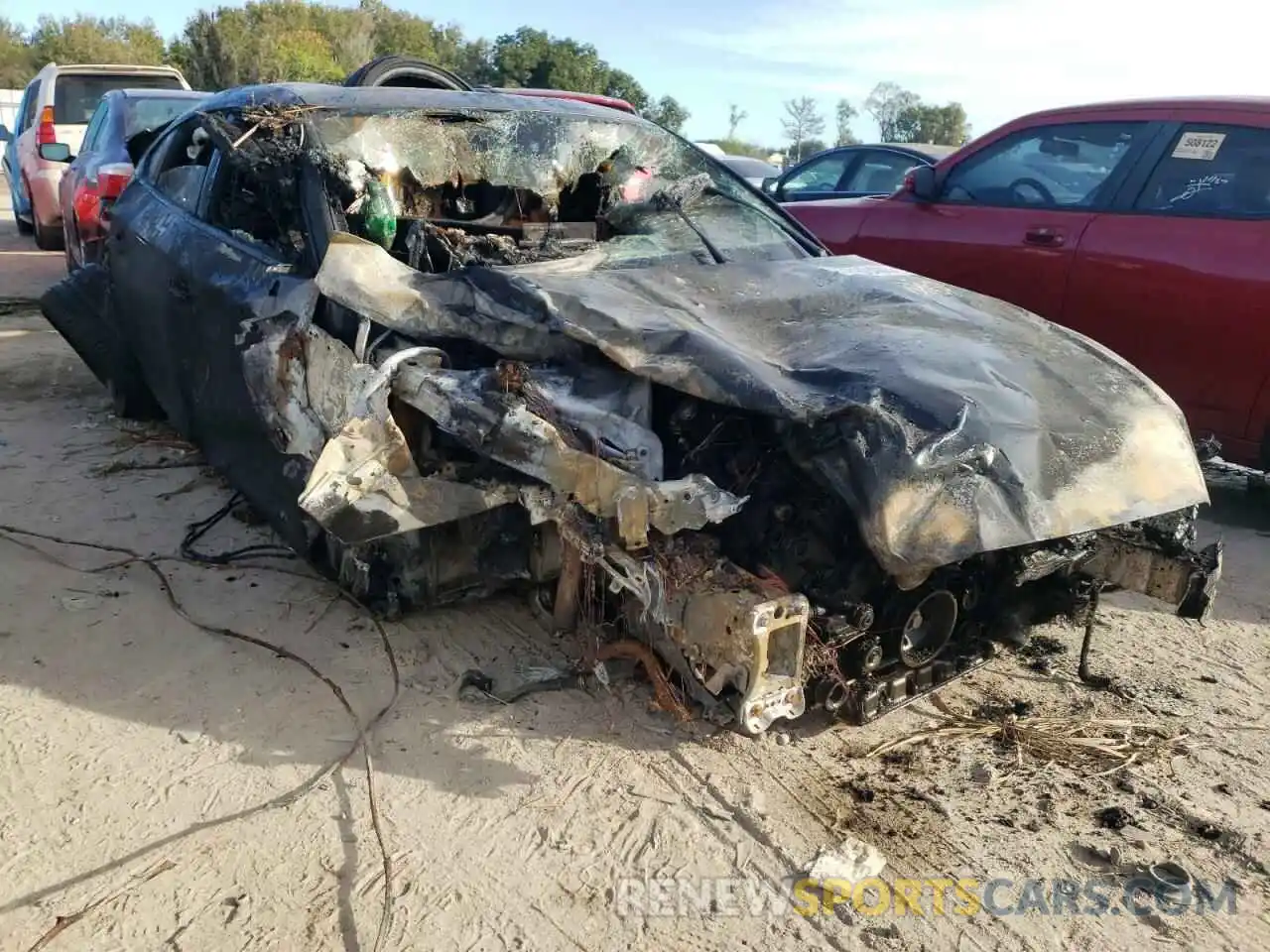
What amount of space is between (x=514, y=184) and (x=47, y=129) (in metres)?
8.74

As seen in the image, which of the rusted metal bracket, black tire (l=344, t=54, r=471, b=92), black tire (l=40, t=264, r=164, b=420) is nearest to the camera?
the rusted metal bracket

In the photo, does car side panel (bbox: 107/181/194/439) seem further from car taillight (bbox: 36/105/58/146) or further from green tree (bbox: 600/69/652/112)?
green tree (bbox: 600/69/652/112)

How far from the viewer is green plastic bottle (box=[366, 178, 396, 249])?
353 cm

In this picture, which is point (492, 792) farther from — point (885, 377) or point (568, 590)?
point (885, 377)

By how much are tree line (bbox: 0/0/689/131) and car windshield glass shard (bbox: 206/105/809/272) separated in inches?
951

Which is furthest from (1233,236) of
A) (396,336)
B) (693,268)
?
(396,336)

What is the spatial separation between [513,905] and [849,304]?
2.08 meters

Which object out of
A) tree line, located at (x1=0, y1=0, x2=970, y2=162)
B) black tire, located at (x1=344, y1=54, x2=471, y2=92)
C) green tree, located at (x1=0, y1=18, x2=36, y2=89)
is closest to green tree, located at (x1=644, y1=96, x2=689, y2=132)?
tree line, located at (x1=0, y1=0, x2=970, y2=162)

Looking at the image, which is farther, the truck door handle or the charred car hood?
the truck door handle

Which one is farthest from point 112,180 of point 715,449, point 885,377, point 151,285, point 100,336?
point 885,377

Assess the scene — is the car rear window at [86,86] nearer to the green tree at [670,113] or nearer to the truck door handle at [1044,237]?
the truck door handle at [1044,237]

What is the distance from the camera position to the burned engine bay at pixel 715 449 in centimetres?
254

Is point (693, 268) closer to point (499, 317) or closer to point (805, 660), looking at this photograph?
point (499, 317)

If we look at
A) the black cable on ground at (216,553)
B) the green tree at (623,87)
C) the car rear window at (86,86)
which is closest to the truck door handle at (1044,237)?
the black cable on ground at (216,553)
